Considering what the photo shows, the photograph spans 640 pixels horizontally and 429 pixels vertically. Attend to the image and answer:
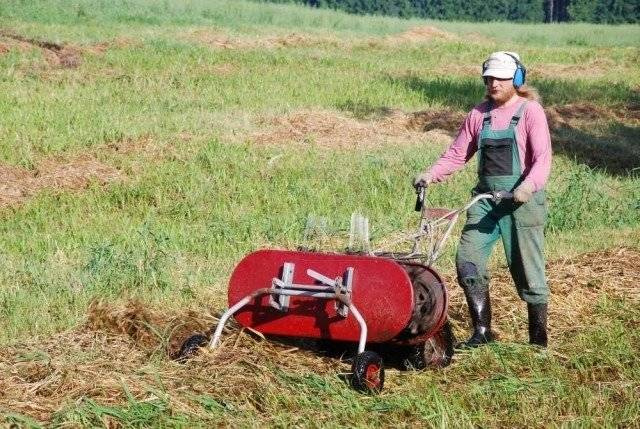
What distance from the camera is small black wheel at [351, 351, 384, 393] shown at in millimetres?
6086

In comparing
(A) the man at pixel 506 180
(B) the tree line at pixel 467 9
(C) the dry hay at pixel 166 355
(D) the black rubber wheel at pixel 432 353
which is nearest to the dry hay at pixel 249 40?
(C) the dry hay at pixel 166 355

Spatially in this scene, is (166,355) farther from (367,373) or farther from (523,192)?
(523,192)

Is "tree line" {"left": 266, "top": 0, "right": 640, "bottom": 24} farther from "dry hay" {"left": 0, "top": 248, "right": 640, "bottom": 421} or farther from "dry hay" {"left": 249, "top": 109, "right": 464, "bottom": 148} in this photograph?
"dry hay" {"left": 0, "top": 248, "right": 640, "bottom": 421}

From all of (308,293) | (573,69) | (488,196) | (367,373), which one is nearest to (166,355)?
(308,293)

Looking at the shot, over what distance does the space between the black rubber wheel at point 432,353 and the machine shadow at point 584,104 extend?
9.47m

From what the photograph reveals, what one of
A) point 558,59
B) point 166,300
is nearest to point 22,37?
point 558,59

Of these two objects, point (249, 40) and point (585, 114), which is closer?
point (585, 114)

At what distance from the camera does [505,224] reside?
281 inches

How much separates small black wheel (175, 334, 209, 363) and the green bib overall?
66.1 inches

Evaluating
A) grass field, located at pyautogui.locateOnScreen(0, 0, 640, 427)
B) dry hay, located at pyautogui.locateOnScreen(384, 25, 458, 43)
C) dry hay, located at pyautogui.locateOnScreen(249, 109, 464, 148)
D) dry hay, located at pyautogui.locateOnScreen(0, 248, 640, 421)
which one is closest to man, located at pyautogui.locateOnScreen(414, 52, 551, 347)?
grass field, located at pyautogui.locateOnScreen(0, 0, 640, 427)

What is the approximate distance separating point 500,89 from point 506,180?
552mm

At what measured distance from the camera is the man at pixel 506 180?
6.96 m

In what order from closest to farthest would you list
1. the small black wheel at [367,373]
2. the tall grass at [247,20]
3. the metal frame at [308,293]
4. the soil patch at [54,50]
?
the small black wheel at [367,373] → the metal frame at [308,293] → the soil patch at [54,50] → the tall grass at [247,20]

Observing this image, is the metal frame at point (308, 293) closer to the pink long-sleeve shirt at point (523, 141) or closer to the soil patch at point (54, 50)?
the pink long-sleeve shirt at point (523, 141)
